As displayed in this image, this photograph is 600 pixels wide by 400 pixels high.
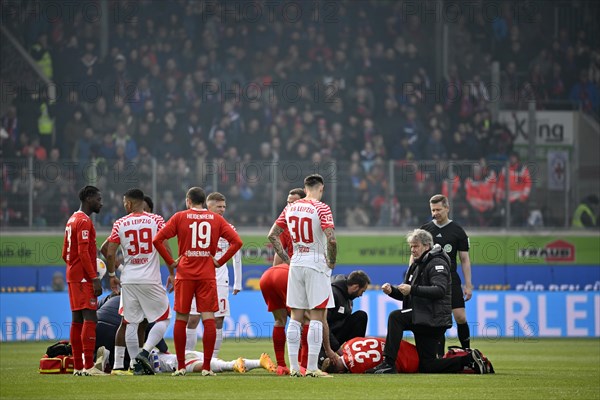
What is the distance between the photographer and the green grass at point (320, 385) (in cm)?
1016

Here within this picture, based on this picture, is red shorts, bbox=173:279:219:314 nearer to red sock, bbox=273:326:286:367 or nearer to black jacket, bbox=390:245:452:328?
red sock, bbox=273:326:286:367

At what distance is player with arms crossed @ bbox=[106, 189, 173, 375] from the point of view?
12.8 metres

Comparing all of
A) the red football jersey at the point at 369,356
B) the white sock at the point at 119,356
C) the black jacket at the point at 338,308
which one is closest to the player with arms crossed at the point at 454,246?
the red football jersey at the point at 369,356

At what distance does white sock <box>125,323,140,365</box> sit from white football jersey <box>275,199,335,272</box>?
6.47 ft

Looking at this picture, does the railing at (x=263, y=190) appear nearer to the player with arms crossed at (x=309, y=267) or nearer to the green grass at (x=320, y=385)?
the green grass at (x=320, y=385)

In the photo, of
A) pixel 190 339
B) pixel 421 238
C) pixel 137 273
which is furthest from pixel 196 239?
pixel 421 238

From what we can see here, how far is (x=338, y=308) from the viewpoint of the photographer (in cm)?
1353

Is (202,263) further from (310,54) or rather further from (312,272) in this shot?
(310,54)

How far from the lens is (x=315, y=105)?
98.3 ft

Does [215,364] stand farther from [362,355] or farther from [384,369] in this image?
[384,369]

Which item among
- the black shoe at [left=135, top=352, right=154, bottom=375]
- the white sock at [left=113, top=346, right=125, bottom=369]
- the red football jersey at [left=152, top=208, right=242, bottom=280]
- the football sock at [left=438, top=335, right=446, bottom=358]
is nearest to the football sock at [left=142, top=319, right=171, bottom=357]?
the black shoe at [left=135, top=352, right=154, bottom=375]

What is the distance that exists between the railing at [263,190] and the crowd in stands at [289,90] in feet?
0.16

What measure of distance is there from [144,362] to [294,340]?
1.69m

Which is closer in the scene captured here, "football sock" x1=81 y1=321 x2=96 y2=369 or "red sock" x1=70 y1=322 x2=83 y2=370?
"football sock" x1=81 y1=321 x2=96 y2=369
